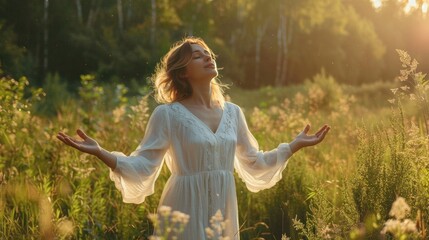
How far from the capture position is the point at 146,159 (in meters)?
3.93

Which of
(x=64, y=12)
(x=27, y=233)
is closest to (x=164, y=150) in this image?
(x=27, y=233)

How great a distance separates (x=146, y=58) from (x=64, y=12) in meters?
3.91

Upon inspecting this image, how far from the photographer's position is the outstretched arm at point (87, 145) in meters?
3.50

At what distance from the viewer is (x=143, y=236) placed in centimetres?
515

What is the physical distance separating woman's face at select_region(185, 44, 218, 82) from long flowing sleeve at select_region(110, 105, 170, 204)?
0.91 ft

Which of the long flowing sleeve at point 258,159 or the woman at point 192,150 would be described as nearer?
the woman at point 192,150

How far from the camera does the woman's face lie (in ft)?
13.2

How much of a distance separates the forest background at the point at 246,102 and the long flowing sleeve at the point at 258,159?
31 cm

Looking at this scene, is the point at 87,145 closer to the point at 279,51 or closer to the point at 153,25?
the point at 153,25

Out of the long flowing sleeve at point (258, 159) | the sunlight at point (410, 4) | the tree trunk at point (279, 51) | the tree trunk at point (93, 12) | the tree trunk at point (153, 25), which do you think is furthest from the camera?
the tree trunk at point (279, 51)

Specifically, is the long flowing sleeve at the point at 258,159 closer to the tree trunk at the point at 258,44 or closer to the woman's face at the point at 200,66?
the woman's face at the point at 200,66

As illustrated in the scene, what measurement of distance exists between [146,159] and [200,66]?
66cm

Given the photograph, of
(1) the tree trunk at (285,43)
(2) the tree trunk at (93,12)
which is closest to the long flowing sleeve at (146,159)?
(2) the tree trunk at (93,12)

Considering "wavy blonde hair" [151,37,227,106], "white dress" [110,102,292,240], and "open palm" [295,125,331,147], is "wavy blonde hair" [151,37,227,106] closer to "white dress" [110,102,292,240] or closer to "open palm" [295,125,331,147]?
"white dress" [110,102,292,240]
